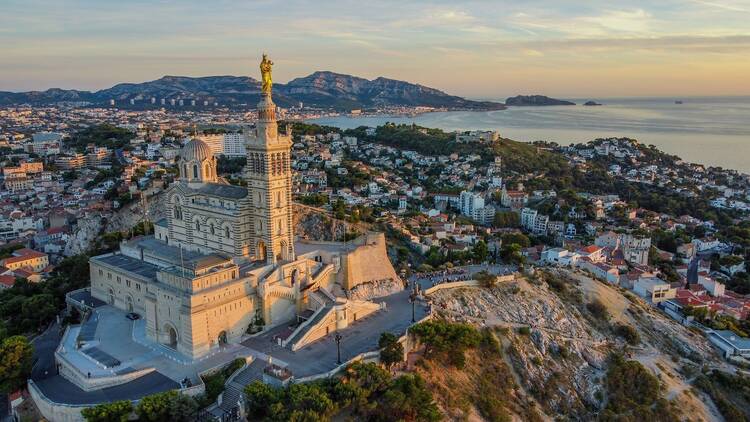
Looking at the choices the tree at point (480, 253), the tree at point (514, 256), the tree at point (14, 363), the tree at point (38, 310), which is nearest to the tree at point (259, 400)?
the tree at point (14, 363)

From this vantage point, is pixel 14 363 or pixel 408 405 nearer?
pixel 408 405

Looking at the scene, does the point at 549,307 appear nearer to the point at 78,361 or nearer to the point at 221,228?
the point at 221,228

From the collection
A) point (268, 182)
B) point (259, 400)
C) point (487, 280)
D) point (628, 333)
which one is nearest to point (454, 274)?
point (487, 280)

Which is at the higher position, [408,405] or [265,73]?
[265,73]

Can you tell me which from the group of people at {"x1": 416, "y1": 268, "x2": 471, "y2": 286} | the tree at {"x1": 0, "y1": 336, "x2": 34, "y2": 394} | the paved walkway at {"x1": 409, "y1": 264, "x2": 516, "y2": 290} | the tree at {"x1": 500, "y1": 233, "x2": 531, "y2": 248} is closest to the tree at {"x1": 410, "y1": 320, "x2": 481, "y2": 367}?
the paved walkway at {"x1": 409, "y1": 264, "x2": 516, "y2": 290}

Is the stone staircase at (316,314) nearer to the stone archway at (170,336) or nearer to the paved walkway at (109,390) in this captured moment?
the stone archway at (170,336)

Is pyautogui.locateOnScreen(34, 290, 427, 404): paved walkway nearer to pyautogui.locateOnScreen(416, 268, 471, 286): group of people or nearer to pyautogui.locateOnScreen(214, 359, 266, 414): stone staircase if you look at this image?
pyautogui.locateOnScreen(214, 359, 266, 414): stone staircase

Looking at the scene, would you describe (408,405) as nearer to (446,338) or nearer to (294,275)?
(446,338)
